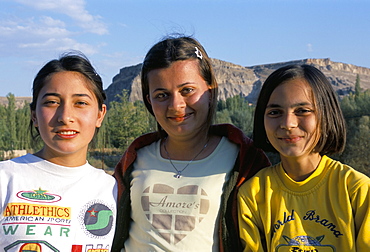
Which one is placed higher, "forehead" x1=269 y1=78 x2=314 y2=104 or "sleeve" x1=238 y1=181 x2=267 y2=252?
"forehead" x1=269 y1=78 x2=314 y2=104

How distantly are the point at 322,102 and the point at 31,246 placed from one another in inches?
60.4

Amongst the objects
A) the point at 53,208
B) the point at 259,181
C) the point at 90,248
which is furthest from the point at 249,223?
the point at 53,208

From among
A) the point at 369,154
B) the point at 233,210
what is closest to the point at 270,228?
the point at 233,210

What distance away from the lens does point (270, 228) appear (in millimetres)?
1932

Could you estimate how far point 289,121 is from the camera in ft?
6.26

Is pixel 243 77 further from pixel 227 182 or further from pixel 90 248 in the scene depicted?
pixel 90 248

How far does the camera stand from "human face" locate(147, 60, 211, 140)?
217cm

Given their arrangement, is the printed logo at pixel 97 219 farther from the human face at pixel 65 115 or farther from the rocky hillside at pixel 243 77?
the rocky hillside at pixel 243 77

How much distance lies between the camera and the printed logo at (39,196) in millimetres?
1866

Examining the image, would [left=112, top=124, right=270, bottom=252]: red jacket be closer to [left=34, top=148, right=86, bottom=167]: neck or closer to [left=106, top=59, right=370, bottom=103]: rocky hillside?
[left=34, top=148, right=86, bottom=167]: neck

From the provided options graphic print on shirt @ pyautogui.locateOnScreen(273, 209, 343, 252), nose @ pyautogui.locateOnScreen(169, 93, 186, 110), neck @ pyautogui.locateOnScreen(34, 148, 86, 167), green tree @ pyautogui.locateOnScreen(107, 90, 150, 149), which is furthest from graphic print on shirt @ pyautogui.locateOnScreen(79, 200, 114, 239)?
green tree @ pyautogui.locateOnScreen(107, 90, 150, 149)

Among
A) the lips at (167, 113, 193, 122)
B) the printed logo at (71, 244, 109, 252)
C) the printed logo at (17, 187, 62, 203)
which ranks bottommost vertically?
the printed logo at (71, 244, 109, 252)

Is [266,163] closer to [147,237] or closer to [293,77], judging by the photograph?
[293,77]

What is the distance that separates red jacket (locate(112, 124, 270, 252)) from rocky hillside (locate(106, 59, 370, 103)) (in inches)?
3605
